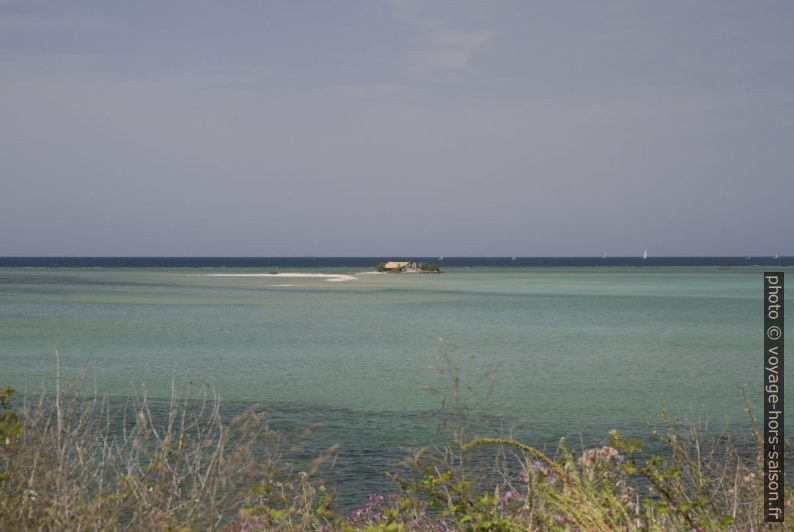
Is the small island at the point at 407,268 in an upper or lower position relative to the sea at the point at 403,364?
upper

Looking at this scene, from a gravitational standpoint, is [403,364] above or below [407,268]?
below

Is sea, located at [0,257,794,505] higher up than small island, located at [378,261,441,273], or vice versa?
small island, located at [378,261,441,273]

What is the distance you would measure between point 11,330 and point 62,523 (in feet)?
102

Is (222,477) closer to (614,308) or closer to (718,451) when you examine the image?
(718,451)

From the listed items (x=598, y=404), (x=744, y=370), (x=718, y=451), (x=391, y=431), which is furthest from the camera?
(x=744, y=370)

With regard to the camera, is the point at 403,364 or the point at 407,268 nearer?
the point at 403,364

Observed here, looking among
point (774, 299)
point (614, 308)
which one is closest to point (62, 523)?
point (774, 299)

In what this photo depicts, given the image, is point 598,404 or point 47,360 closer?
point 598,404

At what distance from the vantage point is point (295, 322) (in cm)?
3816

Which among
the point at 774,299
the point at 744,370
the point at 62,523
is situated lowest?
the point at 744,370

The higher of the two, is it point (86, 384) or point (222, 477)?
point (222, 477)

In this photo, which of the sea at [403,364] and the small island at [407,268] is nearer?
the sea at [403,364]

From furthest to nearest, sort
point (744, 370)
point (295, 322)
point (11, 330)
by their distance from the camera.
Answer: point (295, 322)
point (11, 330)
point (744, 370)

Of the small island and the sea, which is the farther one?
the small island
